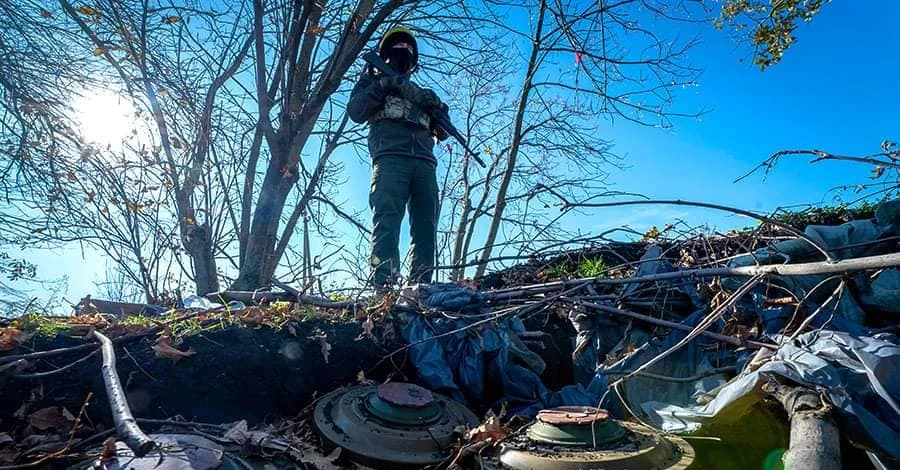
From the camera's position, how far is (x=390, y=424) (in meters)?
2.13

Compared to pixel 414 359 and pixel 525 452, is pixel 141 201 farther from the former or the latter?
pixel 525 452

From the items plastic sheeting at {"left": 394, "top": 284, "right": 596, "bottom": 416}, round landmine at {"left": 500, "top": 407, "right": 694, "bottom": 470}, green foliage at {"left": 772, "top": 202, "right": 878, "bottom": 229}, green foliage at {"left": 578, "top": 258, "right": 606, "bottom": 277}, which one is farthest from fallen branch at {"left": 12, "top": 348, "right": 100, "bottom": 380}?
green foliage at {"left": 772, "top": 202, "right": 878, "bottom": 229}

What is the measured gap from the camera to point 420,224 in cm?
473

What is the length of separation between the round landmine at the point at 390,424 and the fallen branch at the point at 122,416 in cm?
74

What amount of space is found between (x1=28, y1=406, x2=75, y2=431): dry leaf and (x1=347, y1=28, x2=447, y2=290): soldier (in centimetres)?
250

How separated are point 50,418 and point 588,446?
1857 millimetres

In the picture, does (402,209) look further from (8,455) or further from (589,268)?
(8,455)

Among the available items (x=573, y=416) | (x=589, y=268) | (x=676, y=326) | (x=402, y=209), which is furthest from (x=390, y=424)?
(x=402, y=209)

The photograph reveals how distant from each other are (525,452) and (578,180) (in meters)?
10.1

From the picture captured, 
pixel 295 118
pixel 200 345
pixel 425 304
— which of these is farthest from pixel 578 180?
pixel 200 345

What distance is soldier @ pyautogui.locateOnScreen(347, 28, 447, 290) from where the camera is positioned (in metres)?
4.43

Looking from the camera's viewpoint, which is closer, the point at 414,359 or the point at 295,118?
the point at 414,359

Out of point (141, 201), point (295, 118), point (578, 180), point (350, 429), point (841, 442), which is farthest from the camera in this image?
point (578, 180)

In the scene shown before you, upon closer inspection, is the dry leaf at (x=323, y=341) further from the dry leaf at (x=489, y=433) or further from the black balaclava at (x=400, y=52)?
the black balaclava at (x=400, y=52)
